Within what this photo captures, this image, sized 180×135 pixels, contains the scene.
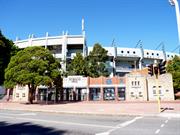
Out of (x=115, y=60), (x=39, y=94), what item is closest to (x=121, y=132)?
(x=39, y=94)

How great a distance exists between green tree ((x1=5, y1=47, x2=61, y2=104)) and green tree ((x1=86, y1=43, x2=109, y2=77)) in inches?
736

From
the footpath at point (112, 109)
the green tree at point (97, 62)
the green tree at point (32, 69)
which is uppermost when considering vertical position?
the green tree at point (97, 62)

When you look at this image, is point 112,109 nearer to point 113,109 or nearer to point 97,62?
point 113,109

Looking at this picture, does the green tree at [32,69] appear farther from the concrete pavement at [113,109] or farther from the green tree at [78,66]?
the green tree at [78,66]

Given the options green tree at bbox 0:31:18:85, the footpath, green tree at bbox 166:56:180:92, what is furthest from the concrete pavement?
green tree at bbox 166:56:180:92

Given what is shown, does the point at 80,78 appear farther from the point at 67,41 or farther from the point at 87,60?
the point at 67,41

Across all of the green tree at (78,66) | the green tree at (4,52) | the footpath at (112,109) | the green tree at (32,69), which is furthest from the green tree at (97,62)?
the footpath at (112,109)

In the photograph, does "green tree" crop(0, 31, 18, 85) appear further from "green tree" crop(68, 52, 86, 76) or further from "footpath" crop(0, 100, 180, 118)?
"footpath" crop(0, 100, 180, 118)

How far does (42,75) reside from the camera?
112 feet

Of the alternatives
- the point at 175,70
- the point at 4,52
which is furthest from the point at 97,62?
the point at 4,52

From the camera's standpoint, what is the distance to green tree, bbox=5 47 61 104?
32.9 metres

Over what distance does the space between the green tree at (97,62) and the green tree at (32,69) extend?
18.7 metres

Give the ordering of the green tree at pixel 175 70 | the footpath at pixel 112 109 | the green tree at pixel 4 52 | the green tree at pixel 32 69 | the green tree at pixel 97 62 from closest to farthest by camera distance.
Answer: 1. the footpath at pixel 112 109
2. the green tree at pixel 32 69
3. the green tree at pixel 4 52
4. the green tree at pixel 175 70
5. the green tree at pixel 97 62

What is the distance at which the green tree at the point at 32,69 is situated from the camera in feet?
108
